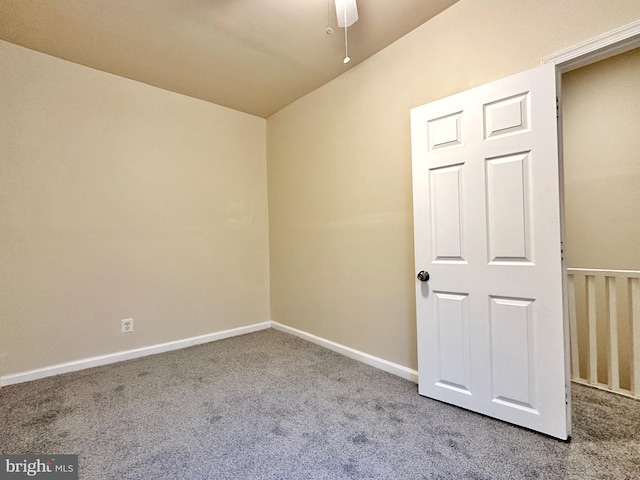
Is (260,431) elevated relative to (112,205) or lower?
lower

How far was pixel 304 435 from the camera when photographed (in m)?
1.65

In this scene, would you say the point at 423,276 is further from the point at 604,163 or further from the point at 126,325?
the point at 126,325

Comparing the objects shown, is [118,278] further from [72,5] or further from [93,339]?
[72,5]

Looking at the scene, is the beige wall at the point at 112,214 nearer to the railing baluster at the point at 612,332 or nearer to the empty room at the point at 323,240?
the empty room at the point at 323,240

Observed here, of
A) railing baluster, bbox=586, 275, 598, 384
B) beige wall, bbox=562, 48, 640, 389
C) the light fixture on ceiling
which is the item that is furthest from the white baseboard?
the light fixture on ceiling

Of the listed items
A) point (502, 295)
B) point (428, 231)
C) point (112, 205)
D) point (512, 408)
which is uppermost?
point (112, 205)

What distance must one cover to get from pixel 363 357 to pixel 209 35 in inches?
119

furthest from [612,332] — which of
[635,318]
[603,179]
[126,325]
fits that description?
[126,325]

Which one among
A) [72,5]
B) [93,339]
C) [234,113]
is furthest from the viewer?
[234,113]

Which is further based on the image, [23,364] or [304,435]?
[23,364]

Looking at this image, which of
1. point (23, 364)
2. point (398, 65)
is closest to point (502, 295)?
point (398, 65)

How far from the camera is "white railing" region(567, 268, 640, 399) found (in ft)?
7.00

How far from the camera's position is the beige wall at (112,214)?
7.89ft

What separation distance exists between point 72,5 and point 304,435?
317 cm
